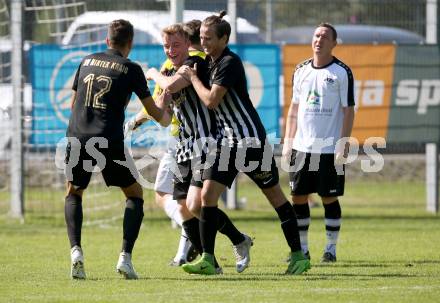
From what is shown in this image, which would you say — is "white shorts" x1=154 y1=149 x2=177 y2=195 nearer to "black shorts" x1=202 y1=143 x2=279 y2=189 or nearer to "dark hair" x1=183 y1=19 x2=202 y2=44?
"dark hair" x1=183 y1=19 x2=202 y2=44

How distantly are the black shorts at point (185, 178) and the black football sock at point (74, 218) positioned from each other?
3.29ft

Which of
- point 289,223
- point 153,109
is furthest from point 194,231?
point 153,109

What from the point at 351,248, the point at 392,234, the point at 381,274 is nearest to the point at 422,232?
the point at 392,234

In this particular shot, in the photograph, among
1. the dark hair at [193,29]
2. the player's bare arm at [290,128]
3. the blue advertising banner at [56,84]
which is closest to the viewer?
the dark hair at [193,29]

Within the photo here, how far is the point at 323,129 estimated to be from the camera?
420 inches

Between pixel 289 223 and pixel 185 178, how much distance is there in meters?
1.10

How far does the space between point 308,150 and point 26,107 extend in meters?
6.51

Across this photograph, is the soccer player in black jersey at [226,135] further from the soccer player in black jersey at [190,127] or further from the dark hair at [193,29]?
the dark hair at [193,29]

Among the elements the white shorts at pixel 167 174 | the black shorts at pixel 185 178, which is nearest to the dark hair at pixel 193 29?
the black shorts at pixel 185 178

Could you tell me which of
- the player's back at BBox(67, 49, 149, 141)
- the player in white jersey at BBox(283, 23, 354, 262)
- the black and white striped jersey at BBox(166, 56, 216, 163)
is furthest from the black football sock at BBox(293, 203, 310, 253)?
the player's back at BBox(67, 49, 149, 141)

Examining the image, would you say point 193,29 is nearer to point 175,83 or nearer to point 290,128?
point 175,83

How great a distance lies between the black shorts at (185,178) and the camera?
9203 mm

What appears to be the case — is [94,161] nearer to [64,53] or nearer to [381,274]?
[381,274]

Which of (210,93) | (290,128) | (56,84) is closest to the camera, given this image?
(210,93)
